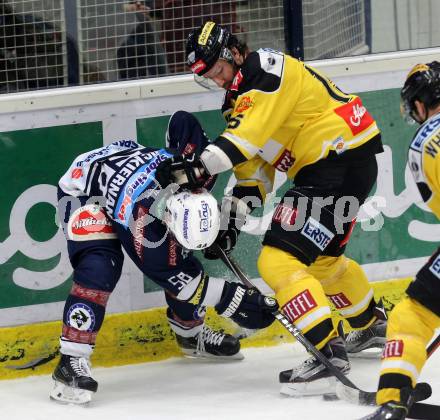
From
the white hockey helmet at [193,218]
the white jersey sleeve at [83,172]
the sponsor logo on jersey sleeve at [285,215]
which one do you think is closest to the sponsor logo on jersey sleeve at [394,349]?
the sponsor logo on jersey sleeve at [285,215]

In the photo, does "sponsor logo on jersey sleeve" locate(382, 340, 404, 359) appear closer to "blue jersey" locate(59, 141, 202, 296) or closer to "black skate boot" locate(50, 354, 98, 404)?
"blue jersey" locate(59, 141, 202, 296)

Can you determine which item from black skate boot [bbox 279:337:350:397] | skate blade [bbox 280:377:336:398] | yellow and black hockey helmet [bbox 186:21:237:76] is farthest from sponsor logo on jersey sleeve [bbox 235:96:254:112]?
skate blade [bbox 280:377:336:398]

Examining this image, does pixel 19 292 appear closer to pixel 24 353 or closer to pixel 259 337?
pixel 24 353

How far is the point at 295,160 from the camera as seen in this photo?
428 cm

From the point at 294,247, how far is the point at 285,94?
1.84 feet

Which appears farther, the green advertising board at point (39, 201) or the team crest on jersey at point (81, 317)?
the green advertising board at point (39, 201)

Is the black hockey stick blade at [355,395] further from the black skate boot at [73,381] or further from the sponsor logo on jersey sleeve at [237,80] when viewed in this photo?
the sponsor logo on jersey sleeve at [237,80]

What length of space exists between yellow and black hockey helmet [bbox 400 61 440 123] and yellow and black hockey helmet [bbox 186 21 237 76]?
0.91m

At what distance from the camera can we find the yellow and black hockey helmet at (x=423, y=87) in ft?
11.4

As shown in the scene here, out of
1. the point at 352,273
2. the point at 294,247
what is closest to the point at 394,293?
the point at 352,273

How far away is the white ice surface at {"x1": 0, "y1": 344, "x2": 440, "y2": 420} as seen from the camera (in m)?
4.02

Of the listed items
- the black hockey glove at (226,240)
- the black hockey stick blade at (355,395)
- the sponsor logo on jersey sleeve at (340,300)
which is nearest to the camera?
the black hockey stick blade at (355,395)

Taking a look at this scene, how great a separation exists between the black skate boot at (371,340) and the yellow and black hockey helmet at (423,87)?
138 centimetres

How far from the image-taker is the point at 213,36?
421 cm
